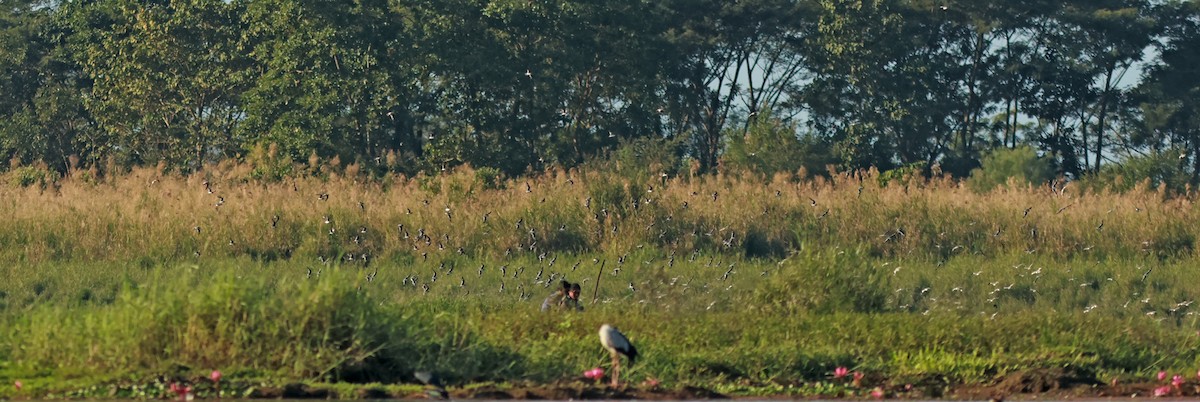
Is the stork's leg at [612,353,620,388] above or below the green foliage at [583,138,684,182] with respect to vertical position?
above

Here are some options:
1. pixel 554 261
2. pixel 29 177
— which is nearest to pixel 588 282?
pixel 554 261

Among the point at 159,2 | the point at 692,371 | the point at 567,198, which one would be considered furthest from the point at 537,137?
the point at 692,371

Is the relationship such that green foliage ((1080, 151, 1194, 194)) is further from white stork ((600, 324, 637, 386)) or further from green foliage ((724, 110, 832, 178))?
white stork ((600, 324, 637, 386))

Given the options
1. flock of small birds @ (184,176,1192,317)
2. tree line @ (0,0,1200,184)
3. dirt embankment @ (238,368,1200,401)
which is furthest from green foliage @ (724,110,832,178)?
dirt embankment @ (238,368,1200,401)

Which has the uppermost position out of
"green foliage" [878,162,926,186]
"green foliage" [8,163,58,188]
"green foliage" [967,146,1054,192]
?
"green foliage" [878,162,926,186]

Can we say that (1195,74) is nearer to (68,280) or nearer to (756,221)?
(756,221)

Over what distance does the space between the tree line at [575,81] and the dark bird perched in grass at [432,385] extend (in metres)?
22.3

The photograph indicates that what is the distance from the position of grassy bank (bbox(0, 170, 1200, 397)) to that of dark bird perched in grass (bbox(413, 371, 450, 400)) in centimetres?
42

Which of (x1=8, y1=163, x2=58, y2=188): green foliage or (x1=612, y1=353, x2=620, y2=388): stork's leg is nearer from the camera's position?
(x1=612, y1=353, x2=620, y2=388): stork's leg

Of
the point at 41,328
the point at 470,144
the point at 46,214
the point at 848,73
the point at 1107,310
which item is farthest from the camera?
the point at 848,73

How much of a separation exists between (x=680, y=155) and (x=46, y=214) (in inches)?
853

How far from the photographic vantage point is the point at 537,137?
3862 cm

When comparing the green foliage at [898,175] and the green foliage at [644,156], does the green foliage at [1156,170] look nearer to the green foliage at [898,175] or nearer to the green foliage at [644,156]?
the green foliage at [898,175]

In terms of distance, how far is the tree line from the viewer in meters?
35.6
